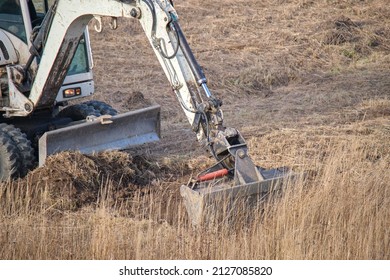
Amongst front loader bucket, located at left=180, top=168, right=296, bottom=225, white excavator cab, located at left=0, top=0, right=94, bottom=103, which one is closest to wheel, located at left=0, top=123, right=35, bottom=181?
white excavator cab, located at left=0, top=0, right=94, bottom=103

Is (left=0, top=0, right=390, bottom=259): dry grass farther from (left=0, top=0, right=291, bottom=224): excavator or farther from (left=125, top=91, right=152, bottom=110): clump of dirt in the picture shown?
(left=0, top=0, right=291, bottom=224): excavator

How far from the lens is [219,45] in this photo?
58.6 feet

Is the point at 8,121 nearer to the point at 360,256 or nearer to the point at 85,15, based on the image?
the point at 85,15

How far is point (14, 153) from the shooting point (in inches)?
366

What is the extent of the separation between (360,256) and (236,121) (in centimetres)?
618

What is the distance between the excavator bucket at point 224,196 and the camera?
24.4 feet

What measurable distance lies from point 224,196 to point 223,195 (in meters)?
0.02

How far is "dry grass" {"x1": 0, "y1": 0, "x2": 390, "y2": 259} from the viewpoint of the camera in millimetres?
6992

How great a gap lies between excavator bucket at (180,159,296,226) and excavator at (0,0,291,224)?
0.03 ft

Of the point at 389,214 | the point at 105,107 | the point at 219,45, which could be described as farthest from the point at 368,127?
the point at 219,45

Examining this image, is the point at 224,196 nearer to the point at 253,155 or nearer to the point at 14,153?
the point at 14,153

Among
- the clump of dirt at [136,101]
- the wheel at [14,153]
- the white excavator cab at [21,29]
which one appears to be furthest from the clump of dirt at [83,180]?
the clump of dirt at [136,101]

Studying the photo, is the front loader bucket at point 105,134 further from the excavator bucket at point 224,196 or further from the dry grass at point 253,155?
the excavator bucket at point 224,196

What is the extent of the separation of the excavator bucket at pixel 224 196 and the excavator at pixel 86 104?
0.01 metres
